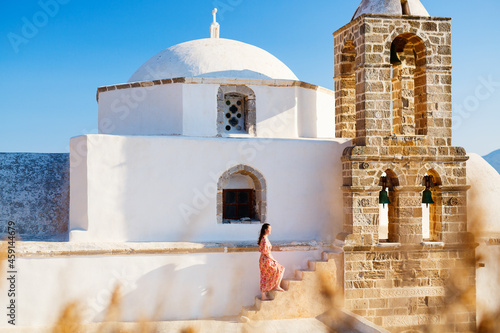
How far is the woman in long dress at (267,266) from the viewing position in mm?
7348

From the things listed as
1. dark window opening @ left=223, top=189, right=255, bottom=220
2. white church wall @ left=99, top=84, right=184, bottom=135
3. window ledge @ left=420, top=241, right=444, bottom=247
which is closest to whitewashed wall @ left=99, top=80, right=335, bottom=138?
white church wall @ left=99, top=84, right=184, bottom=135

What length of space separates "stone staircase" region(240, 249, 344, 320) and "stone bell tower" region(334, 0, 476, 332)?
23 centimetres

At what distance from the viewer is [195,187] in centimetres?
812

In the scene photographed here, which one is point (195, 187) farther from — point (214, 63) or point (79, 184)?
point (214, 63)

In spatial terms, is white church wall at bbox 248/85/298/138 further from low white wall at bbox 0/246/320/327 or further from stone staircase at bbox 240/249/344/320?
stone staircase at bbox 240/249/344/320

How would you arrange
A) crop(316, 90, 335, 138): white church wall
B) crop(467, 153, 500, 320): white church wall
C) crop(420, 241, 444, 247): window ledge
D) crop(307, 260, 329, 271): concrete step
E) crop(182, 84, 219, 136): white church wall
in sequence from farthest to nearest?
crop(316, 90, 335, 138): white church wall, crop(182, 84, 219, 136): white church wall, crop(467, 153, 500, 320): white church wall, crop(420, 241, 444, 247): window ledge, crop(307, 260, 329, 271): concrete step

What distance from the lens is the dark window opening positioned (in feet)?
29.5

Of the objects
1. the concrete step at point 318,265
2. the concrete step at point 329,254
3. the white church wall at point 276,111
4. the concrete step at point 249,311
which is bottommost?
the concrete step at point 249,311

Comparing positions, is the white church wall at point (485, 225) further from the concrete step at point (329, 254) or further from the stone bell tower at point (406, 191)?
the concrete step at point (329, 254)

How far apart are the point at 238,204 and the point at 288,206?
41.1 inches

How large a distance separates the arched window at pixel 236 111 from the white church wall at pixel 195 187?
94cm

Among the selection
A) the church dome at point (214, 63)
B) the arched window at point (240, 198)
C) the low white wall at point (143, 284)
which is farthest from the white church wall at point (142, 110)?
the low white wall at point (143, 284)

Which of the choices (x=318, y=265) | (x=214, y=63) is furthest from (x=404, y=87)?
(x=318, y=265)

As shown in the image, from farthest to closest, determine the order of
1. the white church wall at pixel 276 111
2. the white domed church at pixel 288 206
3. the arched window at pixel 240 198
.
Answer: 1. the white church wall at pixel 276 111
2. the arched window at pixel 240 198
3. the white domed church at pixel 288 206
